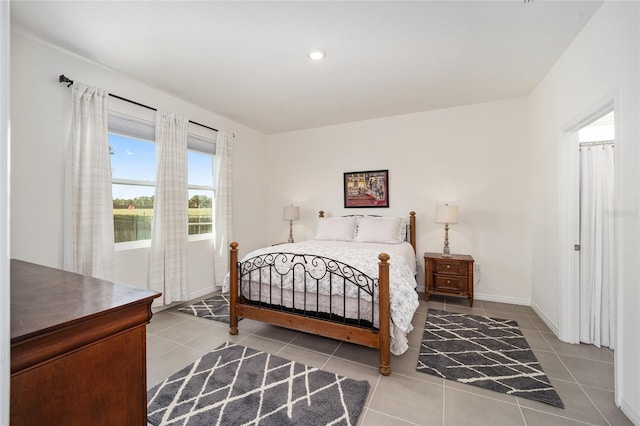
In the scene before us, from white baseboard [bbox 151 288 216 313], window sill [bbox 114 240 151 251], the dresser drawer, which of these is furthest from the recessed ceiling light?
white baseboard [bbox 151 288 216 313]

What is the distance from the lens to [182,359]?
2275mm

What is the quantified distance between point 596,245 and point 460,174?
5.59 ft

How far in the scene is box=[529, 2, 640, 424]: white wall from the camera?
1.63 meters

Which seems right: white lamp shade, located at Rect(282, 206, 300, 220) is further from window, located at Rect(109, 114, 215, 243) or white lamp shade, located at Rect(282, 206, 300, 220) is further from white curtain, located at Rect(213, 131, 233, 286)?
window, located at Rect(109, 114, 215, 243)

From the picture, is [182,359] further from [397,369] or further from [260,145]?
[260,145]

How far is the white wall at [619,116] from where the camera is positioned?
5.34ft

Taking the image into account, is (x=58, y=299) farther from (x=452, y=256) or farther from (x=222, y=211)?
(x=452, y=256)

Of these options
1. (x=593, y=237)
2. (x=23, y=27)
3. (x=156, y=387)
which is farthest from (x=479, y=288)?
(x=23, y=27)

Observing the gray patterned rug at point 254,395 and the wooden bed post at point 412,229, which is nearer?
the gray patterned rug at point 254,395

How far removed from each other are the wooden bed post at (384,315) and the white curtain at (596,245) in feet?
6.24

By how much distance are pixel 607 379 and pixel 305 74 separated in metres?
3.59

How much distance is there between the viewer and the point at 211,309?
3363 mm

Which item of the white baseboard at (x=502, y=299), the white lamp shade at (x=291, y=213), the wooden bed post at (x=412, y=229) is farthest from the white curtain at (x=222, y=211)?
the white baseboard at (x=502, y=299)

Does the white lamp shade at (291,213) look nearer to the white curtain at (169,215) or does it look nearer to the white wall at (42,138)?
the white curtain at (169,215)
